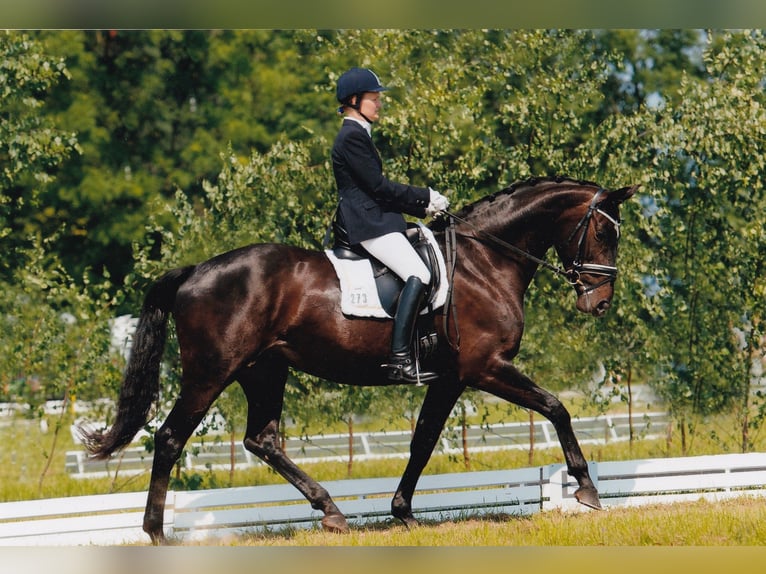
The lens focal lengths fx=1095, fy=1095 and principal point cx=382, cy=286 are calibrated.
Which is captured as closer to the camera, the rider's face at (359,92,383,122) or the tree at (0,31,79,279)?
the rider's face at (359,92,383,122)

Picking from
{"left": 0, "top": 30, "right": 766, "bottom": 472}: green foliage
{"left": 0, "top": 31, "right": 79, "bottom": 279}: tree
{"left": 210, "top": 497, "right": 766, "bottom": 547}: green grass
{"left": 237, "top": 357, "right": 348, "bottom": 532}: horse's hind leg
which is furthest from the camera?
{"left": 0, "top": 31, "right": 79, "bottom": 279}: tree

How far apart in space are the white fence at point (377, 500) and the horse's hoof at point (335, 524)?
655 millimetres

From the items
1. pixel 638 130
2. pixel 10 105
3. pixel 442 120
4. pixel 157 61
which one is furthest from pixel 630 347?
pixel 157 61

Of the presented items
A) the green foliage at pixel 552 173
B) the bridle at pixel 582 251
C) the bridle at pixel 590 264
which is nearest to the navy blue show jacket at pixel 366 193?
the bridle at pixel 582 251

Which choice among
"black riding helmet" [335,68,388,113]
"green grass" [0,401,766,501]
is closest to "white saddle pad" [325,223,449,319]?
"black riding helmet" [335,68,388,113]

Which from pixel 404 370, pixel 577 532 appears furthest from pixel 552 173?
pixel 577 532

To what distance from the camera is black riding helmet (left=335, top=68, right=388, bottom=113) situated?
8281 millimetres

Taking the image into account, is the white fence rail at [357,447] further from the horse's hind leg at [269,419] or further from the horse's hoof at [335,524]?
the horse's hoof at [335,524]

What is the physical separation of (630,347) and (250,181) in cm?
485

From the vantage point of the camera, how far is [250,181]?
12.7 meters

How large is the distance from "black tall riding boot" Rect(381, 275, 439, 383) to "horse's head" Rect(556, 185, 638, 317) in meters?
1.35

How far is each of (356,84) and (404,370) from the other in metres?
2.20

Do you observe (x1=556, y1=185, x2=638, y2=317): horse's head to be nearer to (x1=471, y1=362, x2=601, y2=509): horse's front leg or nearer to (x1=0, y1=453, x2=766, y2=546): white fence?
(x1=471, y1=362, x2=601, y2=509): horse's front leg

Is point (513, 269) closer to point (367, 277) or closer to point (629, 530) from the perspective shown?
point (367, 277)
